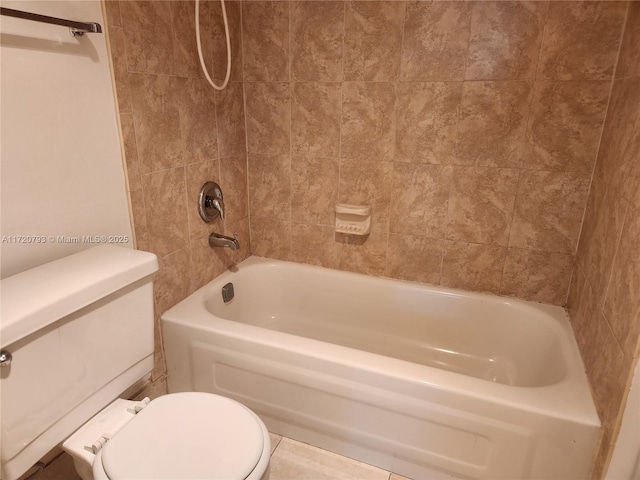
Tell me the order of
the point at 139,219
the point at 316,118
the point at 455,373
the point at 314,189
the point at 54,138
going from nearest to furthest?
the point at 54,138 < the point at 455,373 < the point at 139,219 < the point at 316,118 < the point at 314,189

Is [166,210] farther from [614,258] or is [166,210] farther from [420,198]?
[614,258]

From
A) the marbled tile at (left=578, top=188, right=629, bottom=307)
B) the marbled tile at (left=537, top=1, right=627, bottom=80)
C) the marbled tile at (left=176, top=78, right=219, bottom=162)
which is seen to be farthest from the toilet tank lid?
the marbled tile at (left=537, top=1, right=627, bottom=80)

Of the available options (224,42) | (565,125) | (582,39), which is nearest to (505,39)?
(582,39)

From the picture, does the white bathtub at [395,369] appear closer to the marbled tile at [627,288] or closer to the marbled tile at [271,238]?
the marbled tile at [271,238]

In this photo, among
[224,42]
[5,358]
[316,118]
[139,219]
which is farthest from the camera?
[316,118]

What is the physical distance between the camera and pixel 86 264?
1.17 metres

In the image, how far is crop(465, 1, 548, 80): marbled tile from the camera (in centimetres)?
155

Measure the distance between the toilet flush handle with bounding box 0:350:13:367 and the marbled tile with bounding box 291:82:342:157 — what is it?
1439 mm

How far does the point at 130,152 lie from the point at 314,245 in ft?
3.33

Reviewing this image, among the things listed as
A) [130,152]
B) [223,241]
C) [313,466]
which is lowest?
[313,466]

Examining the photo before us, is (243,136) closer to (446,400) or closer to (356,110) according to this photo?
(356,110)

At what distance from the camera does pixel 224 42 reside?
1.86 metres

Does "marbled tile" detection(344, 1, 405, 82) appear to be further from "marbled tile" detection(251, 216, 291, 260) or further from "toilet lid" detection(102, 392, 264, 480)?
"toilet lid" detection(102, 392, 264, 480)

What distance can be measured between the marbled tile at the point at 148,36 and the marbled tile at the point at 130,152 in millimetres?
171
